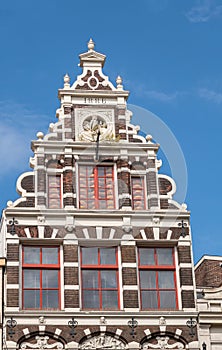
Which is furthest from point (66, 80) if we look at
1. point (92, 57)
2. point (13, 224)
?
point (13, 224)

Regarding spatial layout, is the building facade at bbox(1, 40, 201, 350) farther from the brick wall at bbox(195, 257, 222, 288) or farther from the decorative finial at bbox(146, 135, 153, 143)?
the brick wall at bbox(195, 257, 222, 288)

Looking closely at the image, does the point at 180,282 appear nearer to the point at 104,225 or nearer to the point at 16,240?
the point at 104,225

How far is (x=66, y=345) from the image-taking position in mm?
27859

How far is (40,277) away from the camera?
2889cm

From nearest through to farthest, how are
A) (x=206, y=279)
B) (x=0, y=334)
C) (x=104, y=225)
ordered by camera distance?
(x=0, y=334) → (x=104, y=225) → (x=206, y=279)

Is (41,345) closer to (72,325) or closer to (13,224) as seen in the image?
(72,325)

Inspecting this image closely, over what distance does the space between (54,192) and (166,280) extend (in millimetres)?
4653

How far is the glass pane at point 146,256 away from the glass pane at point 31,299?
3540mm

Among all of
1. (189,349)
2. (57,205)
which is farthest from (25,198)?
(189,349)

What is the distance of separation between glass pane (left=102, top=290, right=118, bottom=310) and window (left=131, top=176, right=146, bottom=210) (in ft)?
10.0

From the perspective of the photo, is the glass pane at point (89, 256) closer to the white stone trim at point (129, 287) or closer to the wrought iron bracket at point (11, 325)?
the white stone trim at point (129, 287)

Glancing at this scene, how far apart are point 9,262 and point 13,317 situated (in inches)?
70.8

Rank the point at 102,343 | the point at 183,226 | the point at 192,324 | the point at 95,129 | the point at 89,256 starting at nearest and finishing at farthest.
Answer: the point at 102,343, the point at 192,324, the point at 89,256, the point at 183,226, the point at 95,129

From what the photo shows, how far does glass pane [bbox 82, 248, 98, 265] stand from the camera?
29327 mm
